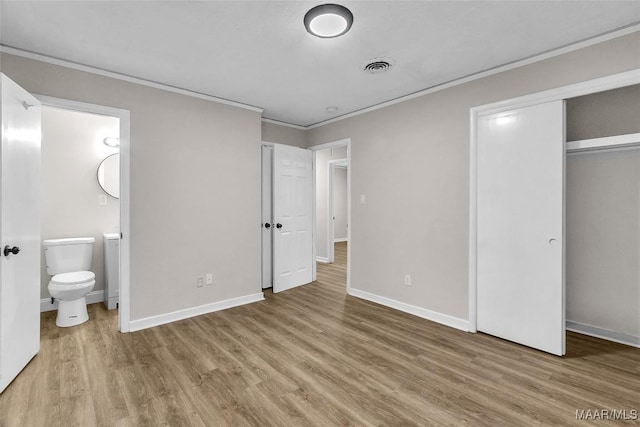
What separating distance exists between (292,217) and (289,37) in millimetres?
2662

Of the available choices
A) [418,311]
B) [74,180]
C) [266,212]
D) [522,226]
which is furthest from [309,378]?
[74,180]

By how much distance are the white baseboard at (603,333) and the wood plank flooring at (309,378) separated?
0.10 metres

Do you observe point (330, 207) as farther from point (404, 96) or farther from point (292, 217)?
point (404, 96)

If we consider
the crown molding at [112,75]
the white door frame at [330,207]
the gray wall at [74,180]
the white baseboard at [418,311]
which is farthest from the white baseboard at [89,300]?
the white door frame at [330,207]

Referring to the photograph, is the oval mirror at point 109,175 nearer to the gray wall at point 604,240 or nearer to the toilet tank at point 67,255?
the toilet tank at point 67,255

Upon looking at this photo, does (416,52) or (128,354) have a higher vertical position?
(416,52)

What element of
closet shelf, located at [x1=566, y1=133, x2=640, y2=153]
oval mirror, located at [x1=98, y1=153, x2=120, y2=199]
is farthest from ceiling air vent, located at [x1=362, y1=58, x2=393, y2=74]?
oval mirror, located at [x1=98, y1=153, x2=120, y2=199]

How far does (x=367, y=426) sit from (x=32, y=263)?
278cm

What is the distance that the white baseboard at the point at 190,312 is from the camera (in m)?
3.03

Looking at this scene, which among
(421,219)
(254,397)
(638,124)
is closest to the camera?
(254,397)

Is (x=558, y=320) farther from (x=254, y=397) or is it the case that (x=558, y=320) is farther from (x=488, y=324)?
(x=254, y=397)

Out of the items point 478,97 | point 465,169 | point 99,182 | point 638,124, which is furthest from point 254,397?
point 638,124

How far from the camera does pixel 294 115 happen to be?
4277 mm

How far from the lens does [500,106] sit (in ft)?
9.07
